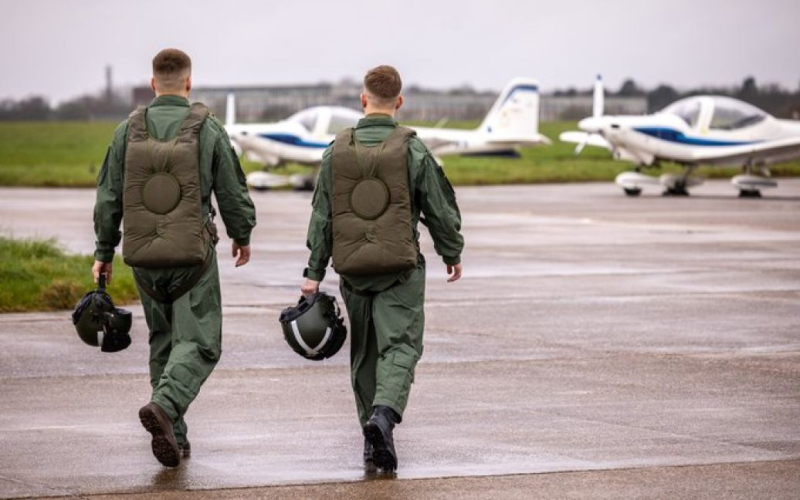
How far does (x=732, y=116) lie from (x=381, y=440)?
31.7 meters

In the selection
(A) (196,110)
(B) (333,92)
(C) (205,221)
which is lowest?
(B) (333,92)

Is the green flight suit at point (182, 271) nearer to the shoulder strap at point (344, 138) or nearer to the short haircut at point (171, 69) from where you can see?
the short haircut at point (171, 69)

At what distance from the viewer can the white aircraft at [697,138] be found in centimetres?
3656

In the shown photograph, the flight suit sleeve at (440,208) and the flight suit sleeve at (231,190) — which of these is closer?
the flight suit sleeve at (440,208)

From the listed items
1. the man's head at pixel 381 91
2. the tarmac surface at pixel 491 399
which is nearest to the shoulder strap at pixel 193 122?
the man's head at pixel 381 91

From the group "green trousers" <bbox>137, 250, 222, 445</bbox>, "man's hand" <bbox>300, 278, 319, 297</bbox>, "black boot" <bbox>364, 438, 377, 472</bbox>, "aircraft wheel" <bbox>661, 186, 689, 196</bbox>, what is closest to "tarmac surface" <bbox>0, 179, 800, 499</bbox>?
"black boot" <bbox>364, 438, 377, 472</bbox>

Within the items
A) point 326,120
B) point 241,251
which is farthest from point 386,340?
point 326,120

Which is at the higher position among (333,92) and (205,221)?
(205,221)

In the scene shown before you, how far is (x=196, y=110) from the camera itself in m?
7.29

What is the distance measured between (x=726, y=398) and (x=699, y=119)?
28944 millimetres

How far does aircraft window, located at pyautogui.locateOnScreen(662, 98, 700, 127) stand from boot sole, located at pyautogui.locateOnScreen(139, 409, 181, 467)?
31285mm

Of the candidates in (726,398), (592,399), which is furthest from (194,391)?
(726,398)

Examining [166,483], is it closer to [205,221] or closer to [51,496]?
[51,496]

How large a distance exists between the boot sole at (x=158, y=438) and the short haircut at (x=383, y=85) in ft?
5.69
